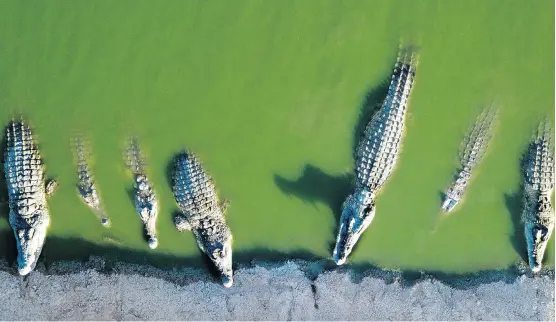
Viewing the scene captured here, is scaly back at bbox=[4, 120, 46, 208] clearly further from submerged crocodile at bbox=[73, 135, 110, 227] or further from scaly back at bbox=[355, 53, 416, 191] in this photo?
scaly back at bbox=[355, 53, 416, 191]

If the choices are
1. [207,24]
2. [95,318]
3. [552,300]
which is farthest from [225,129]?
[552,300]

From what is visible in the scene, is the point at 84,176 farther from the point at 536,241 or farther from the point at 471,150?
the point at 536,241

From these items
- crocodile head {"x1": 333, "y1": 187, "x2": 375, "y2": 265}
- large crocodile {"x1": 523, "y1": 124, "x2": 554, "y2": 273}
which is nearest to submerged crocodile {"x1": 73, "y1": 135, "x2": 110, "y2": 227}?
crocodile head {"x1": 333, "y1": 187, "x2": 375, "y2": 265}

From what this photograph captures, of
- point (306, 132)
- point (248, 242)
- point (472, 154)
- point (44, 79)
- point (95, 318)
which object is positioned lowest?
point (95, 318)

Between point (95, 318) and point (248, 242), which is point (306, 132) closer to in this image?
point (248, 242)

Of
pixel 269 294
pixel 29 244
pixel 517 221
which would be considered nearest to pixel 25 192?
pixel 29 244

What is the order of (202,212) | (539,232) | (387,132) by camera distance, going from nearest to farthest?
(387,132)
(539,232)
(202,212)

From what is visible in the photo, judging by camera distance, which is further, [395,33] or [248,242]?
[248,242]
